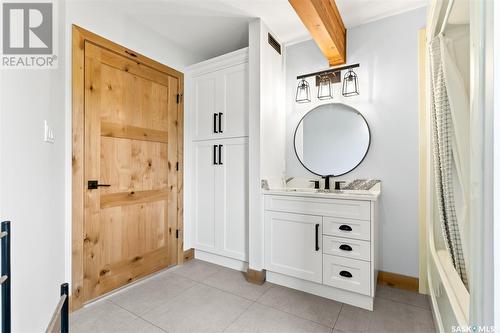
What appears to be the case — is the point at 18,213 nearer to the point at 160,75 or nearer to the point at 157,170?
the point at 157,170

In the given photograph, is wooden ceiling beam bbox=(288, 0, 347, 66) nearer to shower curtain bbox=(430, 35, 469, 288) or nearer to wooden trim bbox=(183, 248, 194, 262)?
shower curtain bbox=(430, 35, 469, 288)

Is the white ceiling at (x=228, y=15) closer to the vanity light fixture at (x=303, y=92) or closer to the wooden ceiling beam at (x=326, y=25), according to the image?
the wooden ceiling beam at (x=326, y=25)

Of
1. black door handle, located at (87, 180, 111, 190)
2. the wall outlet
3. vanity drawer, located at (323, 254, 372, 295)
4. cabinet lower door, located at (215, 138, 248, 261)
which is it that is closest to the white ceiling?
cabinet lower door, located at (215, 138, 248, 261)

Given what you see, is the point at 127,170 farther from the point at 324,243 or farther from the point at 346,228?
the point at 346,228

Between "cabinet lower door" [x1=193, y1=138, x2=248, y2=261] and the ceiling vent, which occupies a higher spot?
the ceiling vent

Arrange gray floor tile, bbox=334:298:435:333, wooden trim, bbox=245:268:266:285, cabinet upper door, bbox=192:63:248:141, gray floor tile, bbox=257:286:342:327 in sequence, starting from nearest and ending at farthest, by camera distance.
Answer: gray floor tile, bbox=334:298:435:333 → gray floor tile, bbox=257:286:342:327 → wooden trim, bbox=245:268:266:285 → cabinet upper door, bbox=192:63:248:141

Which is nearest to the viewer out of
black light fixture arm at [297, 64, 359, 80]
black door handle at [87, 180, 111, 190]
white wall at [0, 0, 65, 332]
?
Answer: white wall at [0, 0, 65, 332]

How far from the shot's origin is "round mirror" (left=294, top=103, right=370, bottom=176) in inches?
90.7

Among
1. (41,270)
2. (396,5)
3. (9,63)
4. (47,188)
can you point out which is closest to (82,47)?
(9,63)

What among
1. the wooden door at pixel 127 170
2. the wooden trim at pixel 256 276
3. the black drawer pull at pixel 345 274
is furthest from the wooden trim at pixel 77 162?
the black drawer pull at pixel 345 274

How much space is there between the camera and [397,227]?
2.12m

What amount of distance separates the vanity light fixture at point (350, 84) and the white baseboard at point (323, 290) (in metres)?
A: 1.81

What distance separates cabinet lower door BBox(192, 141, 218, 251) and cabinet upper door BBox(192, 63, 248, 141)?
174mm

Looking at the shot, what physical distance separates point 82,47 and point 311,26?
183 centimetres
